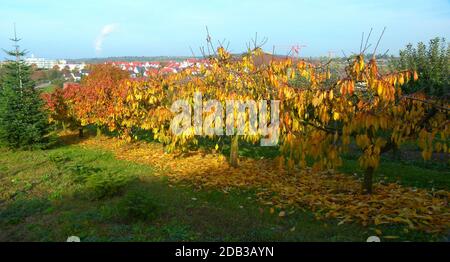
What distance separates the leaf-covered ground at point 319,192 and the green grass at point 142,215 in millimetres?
260

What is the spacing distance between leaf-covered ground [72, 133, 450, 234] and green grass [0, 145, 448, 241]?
260 mm

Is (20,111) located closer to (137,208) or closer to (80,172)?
(80,172)

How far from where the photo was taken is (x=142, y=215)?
19.2 ft

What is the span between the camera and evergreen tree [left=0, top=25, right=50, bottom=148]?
12852 millimetres

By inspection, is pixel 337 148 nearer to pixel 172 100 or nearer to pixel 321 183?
pixel 321 183

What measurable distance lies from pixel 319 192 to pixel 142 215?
312 cm

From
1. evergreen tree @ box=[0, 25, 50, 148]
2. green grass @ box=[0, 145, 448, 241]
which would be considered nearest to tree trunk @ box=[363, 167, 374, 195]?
green grass @ box=[0, 145, 448, 241]

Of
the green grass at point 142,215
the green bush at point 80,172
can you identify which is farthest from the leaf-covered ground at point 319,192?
the green bush at point 80,172

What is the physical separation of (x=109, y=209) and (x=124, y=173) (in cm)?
295

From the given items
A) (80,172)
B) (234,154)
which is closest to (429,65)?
(234,154)

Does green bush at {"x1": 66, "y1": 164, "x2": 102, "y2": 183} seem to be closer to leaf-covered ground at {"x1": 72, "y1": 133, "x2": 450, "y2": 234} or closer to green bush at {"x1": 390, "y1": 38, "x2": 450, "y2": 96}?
leaf-covered ground at {"x1": 72, "y1": 133, "x2": 450, "y2": 234}

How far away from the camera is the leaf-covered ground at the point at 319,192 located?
18.5 ft
